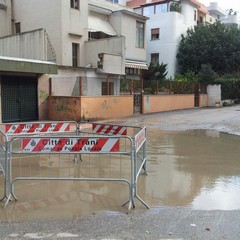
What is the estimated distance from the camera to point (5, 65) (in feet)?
52.6

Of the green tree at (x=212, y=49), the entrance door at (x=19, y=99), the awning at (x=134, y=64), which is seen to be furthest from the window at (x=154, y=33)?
the entrance door at (x=19, y=99)

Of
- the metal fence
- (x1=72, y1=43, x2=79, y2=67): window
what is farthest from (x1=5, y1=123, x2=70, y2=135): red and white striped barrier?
(x1=72, y1=43, x2=79, y2=67): window

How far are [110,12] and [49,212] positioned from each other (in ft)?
90.3

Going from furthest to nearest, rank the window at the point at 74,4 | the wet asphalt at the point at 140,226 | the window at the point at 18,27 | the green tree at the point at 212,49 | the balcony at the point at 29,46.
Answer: the green tree at the point at 212,49 → the window at the point at 18,27 → the window at the point at 74,4 → the balcony at the point at 29,46 → the wet asphalt at the point at 140,226

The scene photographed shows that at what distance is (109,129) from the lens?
28.1ft

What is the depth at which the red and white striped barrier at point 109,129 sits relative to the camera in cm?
837

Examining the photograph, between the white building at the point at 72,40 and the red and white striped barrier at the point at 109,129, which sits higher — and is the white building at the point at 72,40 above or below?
above

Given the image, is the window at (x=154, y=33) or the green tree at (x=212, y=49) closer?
the green tree at (x=212, y=49)

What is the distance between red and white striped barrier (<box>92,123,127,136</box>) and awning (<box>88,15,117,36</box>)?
20.0 m

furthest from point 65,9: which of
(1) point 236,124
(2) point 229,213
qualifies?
(2) point 229,213

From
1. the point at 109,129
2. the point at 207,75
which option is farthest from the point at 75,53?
the point at 109,129

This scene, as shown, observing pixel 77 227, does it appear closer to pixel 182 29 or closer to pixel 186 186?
pixel 186 186

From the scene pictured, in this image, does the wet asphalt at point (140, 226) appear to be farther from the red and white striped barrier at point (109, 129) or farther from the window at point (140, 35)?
the window at point (140, 35)

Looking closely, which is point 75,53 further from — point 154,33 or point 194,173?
point 194,173
